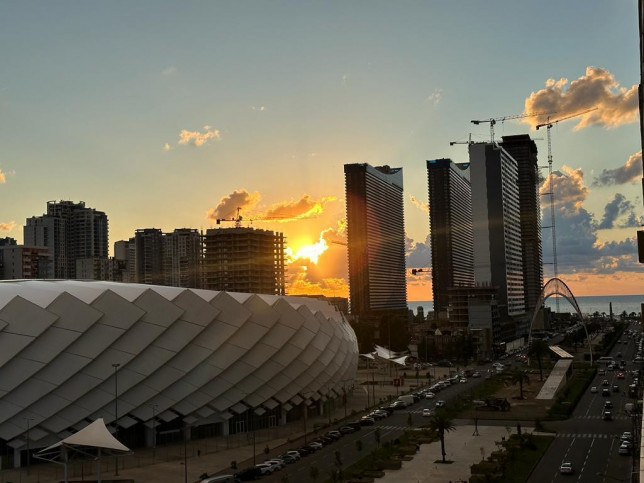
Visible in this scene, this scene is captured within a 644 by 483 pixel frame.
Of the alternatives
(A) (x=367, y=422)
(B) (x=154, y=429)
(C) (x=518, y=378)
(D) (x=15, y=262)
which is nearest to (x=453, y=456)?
(A) (x=367, y=422)

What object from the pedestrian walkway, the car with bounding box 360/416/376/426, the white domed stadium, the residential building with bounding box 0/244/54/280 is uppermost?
the residential building with bounding box 0/244/54/280

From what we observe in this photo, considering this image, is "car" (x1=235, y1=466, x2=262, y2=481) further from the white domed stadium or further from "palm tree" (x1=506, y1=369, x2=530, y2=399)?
"palm tree" (x1=506, y1=369, x2=530, y2=399)

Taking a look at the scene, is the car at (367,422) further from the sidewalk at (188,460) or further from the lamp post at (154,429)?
the lamp post at (154,429)

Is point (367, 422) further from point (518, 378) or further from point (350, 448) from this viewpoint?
point (518, 378)

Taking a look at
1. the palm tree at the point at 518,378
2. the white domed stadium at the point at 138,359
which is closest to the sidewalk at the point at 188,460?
the white domed stadium at the point at 138,359

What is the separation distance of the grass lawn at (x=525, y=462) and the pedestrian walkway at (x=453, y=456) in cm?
262

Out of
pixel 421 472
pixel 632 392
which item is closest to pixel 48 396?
pixel 421 472

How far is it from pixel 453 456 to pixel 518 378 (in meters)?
33.1

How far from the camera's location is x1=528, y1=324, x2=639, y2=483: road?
4559cm

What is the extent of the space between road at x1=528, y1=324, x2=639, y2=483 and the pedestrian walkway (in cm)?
463

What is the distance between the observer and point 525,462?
1957 inches

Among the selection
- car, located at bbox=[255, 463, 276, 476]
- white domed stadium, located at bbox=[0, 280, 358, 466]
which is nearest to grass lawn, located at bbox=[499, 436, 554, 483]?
car, located at bbox=[255, 463, 276, 476]

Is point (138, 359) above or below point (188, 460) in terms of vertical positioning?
above

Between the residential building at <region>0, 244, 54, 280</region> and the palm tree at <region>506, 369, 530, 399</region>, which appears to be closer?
the palm tree at <region>506, 369, 530, 399</region>
